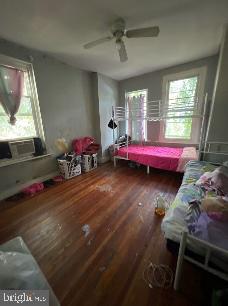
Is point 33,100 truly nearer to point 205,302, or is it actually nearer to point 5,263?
point 5,263

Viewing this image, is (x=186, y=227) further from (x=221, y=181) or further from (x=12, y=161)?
(x=12, y=161)

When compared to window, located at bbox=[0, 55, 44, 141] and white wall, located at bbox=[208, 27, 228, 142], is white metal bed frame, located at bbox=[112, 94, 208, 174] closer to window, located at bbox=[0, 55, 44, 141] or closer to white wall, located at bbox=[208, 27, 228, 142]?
white wall, located at bbox=[208, 27, 228, 142]

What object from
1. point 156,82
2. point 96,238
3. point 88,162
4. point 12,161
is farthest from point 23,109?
point 156,82

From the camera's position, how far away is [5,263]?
823 mm

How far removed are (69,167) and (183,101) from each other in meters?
3.26

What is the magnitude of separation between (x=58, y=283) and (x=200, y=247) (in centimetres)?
118

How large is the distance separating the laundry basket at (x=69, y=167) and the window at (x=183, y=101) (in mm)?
2495

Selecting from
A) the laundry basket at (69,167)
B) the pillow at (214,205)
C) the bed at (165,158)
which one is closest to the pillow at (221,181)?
the pillow at (214,205)

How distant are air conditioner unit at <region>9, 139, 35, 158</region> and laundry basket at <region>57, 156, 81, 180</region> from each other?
63cm

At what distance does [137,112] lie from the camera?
14.1 ft

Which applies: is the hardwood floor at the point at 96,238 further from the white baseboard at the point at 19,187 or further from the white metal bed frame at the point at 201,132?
the white metal bed frame at the point at 201,132

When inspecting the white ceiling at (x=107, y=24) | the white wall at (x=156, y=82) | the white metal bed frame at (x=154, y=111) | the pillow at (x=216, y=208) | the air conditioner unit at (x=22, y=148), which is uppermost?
the white ceiling at (x=107, y=24)

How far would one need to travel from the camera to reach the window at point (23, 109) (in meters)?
2.38

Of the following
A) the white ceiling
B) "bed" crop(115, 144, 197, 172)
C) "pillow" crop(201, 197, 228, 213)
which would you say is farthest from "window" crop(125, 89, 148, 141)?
"pillow" crop(201, 197, 228, 213)
